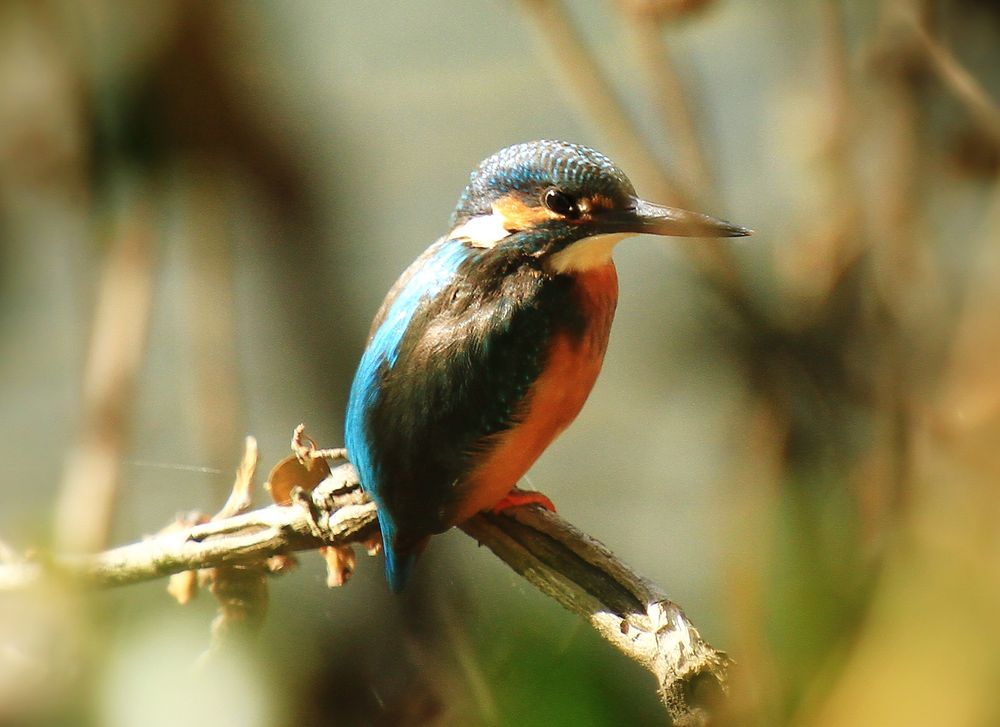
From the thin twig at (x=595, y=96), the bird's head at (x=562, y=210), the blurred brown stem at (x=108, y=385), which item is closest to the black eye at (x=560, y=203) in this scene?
the bird's head at (x=562, y=210)

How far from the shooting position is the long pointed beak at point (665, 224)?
535 millimetres

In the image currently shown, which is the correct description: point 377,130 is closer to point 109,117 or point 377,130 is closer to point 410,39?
point 410,39

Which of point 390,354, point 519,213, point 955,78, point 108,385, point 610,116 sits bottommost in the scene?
point 108,385

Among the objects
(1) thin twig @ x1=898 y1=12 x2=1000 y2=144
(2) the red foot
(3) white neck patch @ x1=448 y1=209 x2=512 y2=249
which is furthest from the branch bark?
(1) thin twig @ x1=898 y1=12 x2=1000 y2=144

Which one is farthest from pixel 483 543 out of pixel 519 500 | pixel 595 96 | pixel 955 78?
pixel 955 78

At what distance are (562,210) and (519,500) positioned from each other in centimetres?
21

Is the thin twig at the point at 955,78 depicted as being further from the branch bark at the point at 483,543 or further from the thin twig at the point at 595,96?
the branch bark at the point at 483,543

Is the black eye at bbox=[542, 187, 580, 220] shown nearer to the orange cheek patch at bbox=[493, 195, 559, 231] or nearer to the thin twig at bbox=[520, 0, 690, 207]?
the orange cheek patch at bbox=[493, 195, 559, 231]

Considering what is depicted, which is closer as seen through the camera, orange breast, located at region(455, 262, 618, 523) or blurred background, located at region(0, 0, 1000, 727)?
orange breast, located at region(455, 262, 618, 523)

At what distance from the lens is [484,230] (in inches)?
23.1

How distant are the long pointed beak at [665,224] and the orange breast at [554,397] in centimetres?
5

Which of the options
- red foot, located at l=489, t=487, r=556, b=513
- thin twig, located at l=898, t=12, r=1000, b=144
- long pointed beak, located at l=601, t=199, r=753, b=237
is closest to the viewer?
long pointed beak, located at l=601, t=199, r=753, b=237

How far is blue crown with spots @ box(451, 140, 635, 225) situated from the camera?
54cm

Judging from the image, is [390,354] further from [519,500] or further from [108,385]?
[108,385]
